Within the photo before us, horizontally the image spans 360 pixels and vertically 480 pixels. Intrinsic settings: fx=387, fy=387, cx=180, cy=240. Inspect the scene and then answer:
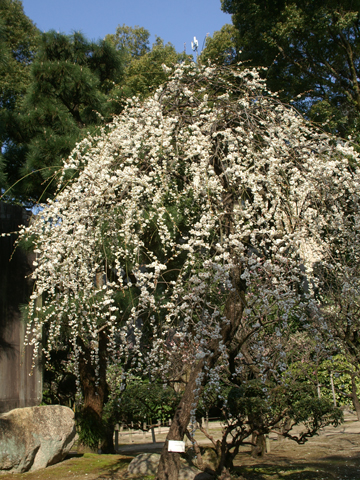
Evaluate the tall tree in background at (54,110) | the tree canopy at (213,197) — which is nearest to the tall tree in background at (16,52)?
the tall tree in background at (54,110)

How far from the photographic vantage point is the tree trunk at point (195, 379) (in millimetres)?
2979

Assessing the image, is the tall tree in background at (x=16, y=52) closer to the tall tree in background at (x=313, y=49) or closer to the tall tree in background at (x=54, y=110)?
the tall tree in background at (x=54, y=110)

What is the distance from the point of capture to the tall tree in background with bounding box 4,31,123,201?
7035 mm

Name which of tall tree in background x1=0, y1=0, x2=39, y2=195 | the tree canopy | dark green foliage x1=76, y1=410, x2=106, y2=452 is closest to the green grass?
dark green foliage x1=76, y1=410, x2=106, y2=452

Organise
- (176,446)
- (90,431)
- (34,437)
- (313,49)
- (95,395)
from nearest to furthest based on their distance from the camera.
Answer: (176,446) < (34,437) < (90,431) < (95,395) < (313,49)

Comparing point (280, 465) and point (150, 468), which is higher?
point (150, 468)

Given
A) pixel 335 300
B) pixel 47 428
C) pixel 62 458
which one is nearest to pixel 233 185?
pixel 335 300

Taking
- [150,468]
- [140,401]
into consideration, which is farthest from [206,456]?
[140,401]

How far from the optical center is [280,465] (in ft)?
19.2

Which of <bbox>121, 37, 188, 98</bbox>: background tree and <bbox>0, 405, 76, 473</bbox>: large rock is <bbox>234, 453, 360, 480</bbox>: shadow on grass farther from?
<bbox>121, 37, 188, 98</bbox>: background tree

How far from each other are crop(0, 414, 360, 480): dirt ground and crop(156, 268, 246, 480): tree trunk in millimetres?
2290

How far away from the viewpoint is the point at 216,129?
3.37 metres

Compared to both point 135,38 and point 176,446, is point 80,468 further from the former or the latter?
point 135,38

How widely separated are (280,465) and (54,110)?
24.0 ft
